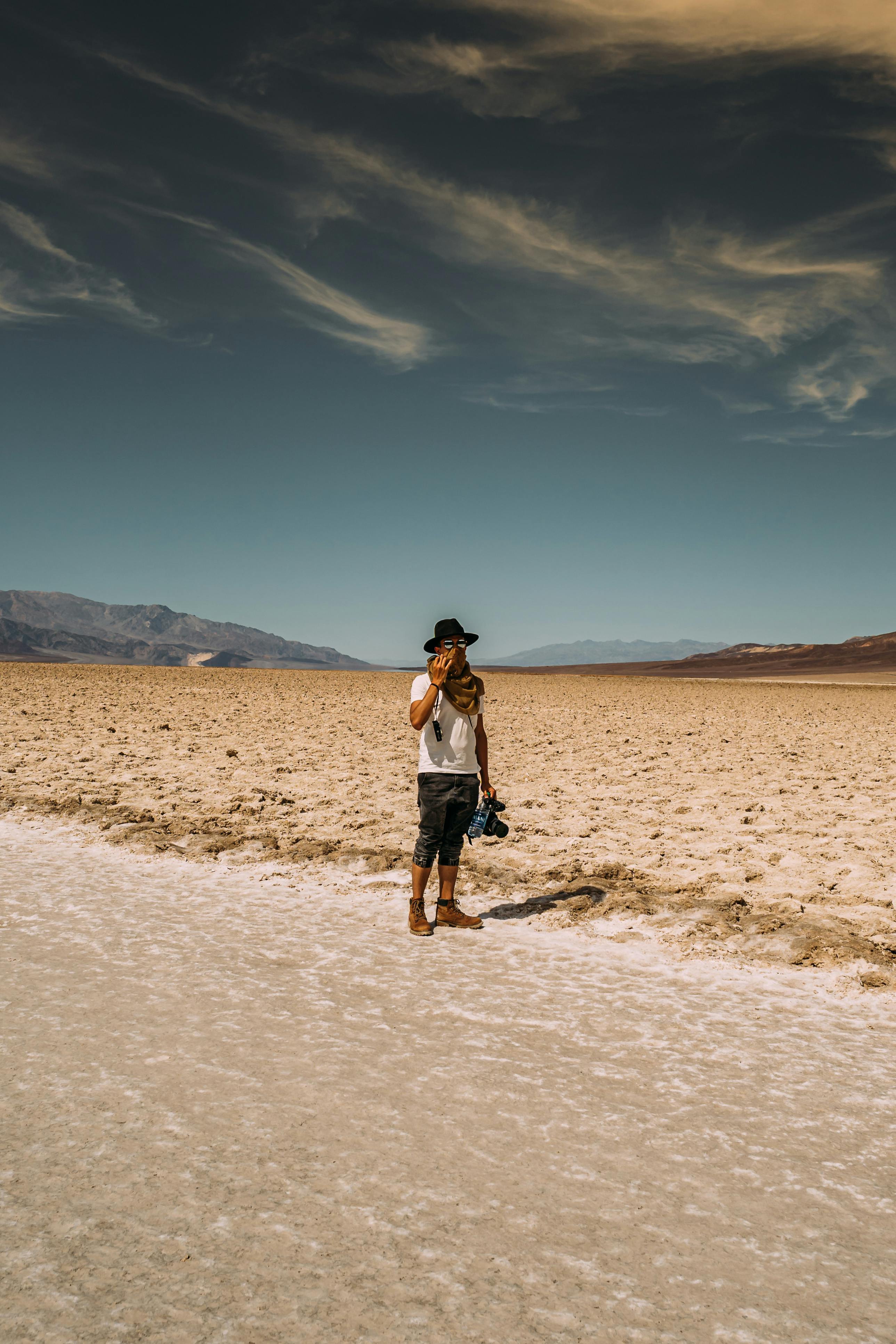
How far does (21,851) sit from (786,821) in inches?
317

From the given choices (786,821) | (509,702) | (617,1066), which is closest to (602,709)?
(509,702)

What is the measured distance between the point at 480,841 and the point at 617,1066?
4.86 meters

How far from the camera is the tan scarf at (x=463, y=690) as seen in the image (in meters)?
5.27

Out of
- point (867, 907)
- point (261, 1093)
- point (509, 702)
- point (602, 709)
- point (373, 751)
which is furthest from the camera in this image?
point (509, 702)

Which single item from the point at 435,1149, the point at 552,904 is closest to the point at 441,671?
the point at 552,904

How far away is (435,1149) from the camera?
3008 mm

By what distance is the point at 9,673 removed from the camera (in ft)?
139

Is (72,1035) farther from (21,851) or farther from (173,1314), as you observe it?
(21,851)

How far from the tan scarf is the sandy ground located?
5.26ft

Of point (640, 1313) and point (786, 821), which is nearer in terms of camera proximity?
point (640, 1313)

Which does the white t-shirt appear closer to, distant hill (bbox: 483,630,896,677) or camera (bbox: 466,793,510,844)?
camera (bbox: 466,793,510,844)

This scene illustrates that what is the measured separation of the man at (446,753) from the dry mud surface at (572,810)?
999 mm

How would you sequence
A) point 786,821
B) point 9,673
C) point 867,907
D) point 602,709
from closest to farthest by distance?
point 867,907 → point 786,821 → point 602,709 → point 9,673

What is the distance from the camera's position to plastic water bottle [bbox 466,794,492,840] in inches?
215
